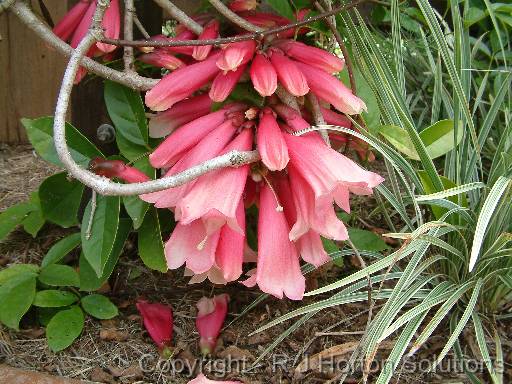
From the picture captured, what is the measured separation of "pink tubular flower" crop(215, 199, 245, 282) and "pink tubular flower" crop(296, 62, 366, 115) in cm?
22

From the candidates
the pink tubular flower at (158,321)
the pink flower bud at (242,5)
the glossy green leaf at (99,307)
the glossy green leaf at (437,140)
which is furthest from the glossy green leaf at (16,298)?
the glossy green leaf at (437,140)

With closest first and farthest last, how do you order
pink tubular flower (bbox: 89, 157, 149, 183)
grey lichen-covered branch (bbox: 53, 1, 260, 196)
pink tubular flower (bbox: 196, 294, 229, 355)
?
1. grey lichen-covered branch (bbox: 53, 1, 260, 196)
2. pink tubular flower (bbox: 89, 157, 149, 183)
3. pink tubular flower (bbox: 196, 294, 229, 355)

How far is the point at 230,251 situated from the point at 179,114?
0.94ft

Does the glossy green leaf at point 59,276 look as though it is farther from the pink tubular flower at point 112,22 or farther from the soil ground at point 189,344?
the pink tubular flower at point 112,22

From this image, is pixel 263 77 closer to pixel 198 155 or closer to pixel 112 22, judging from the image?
pixel 198 155

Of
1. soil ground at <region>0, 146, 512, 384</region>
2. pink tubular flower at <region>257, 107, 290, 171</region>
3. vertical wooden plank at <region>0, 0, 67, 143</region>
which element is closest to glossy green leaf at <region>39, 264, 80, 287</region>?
soil ground at <region>0, 146, 512, 384</region>

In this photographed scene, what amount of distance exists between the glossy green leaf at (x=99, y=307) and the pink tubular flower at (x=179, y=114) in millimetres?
394

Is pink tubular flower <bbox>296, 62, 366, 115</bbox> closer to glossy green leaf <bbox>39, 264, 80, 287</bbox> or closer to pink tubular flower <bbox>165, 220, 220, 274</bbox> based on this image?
pink tubular flower <bbox>165, 220, 220, 274</bbox>

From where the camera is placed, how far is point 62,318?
1.32 meters

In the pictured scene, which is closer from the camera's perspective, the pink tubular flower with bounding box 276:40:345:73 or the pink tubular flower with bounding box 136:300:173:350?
the pink tubular flower with bounding box 276:40:345:73

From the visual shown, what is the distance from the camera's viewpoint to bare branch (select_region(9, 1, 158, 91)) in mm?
1189

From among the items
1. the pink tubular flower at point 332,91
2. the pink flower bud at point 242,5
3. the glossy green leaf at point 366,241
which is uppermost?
the pink flower bud at point 242,5

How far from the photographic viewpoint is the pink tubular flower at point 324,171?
94 cm

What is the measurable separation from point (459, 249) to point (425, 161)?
25 cm
